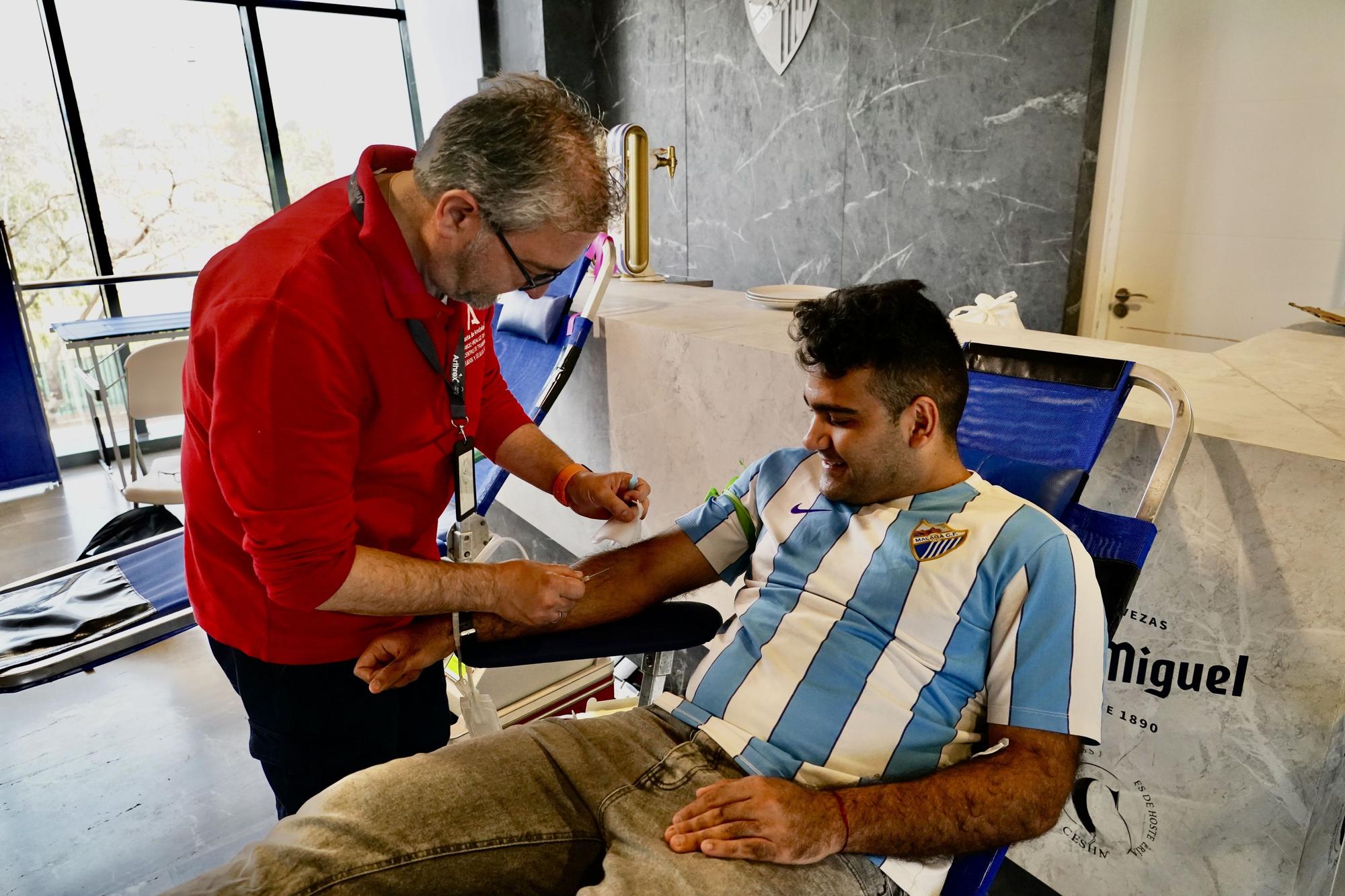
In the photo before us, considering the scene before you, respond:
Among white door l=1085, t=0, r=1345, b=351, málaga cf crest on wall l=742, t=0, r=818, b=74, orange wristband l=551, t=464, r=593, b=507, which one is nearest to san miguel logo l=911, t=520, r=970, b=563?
orange wristband l=551, t=464, r=593, b=507

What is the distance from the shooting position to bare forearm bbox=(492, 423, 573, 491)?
5.01 feet

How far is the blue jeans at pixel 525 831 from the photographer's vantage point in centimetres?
91

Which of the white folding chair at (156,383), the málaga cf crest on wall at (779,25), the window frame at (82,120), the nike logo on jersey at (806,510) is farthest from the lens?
the window frame at (82,120)

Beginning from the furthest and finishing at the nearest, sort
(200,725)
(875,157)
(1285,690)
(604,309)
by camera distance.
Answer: (875,157)
(604,309)
(200,725)
(1285,690)

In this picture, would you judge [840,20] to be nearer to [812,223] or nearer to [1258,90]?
[812,223]

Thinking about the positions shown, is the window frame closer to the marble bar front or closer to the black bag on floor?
the black bag on floor

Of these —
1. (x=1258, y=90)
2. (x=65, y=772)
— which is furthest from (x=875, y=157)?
(x=65, y=772)

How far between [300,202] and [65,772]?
1.73 meters

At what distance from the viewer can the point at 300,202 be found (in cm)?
104

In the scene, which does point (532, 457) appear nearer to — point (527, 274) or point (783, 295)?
point (527, 274)

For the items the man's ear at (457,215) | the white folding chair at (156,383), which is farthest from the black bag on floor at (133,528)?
the man's ear at (457,215)

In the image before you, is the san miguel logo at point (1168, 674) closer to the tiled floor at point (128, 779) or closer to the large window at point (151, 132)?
the tiled floor at point (128, 779)

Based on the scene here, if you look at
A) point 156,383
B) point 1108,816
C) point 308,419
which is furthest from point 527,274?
point 156,383

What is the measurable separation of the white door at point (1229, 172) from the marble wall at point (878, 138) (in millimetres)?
175
